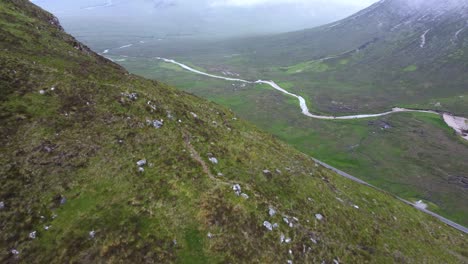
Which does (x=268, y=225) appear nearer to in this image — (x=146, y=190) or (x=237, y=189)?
(x=237, y=189)

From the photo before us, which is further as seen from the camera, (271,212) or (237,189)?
(237,189)

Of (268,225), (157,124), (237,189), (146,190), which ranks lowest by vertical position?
(268,225)

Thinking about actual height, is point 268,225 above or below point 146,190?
below

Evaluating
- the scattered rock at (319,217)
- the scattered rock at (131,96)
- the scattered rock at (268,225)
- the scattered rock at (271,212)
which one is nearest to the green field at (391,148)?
the scattered rock at (319,217)

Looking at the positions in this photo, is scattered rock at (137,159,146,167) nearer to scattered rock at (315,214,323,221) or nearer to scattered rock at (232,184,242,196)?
scattered rock at (232,184,242,196)

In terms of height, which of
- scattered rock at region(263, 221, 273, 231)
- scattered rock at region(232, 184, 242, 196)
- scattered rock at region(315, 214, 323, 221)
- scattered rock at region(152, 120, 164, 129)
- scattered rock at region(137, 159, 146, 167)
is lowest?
scattered rock at region(315, 214, 323, 221)

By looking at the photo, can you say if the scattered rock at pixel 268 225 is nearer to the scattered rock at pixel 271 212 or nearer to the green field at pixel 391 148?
the scattered rock at pixel 271 212

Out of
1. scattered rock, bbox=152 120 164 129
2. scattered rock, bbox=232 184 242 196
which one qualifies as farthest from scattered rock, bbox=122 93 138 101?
scattered rock, bbox=232 184 242 196

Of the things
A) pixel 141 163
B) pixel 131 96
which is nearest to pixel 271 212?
pixel 141 163
